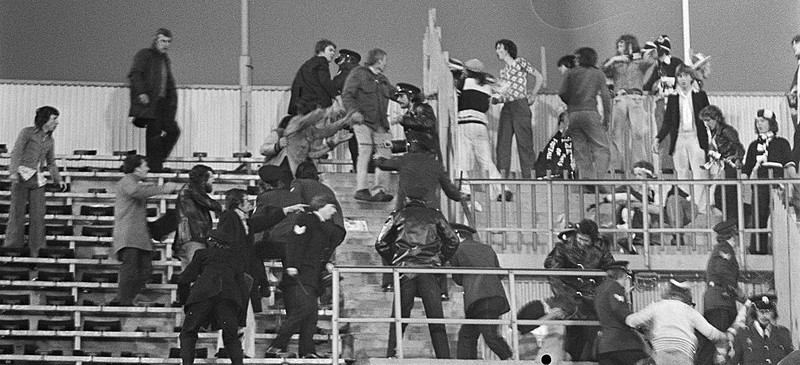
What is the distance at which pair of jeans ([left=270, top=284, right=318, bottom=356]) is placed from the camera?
1443 cm

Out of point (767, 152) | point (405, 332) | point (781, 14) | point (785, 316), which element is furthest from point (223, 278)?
point (781, 14)

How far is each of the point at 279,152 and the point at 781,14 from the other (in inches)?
366

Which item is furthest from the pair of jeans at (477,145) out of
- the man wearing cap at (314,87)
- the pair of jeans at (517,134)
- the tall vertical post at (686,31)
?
the tall vertical post at (686,31)

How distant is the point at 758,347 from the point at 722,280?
0.66 meters

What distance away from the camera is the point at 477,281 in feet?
47.0

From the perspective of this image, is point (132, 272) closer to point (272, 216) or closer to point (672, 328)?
point (272, 216)

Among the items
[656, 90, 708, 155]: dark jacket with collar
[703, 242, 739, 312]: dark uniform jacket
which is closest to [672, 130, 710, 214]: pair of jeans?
[656, 90, 708, 155]: dark jacket with collar

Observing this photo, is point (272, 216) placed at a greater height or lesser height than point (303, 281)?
greater

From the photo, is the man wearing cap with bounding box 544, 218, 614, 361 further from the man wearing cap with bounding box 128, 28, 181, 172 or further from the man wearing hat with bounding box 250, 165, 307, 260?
the man wearing cap with bounding box 128, 28, 181, 172

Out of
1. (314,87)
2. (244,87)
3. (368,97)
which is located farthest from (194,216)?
(244,87)

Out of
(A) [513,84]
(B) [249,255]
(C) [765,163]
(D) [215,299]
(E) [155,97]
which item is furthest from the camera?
(A) [513,84]

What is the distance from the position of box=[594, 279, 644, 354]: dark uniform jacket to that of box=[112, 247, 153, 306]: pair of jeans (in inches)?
158

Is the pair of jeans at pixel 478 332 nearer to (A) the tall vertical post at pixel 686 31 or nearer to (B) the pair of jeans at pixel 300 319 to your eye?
(B) the pair of jeans at pixel 300 319

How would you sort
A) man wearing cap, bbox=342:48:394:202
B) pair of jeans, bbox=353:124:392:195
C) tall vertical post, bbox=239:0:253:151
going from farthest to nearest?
tall vertical post, bbox=239:0:253:151
man wearing cap, bbox=342:48:394:202
pair of jeans, bbox=353:124:392:195
